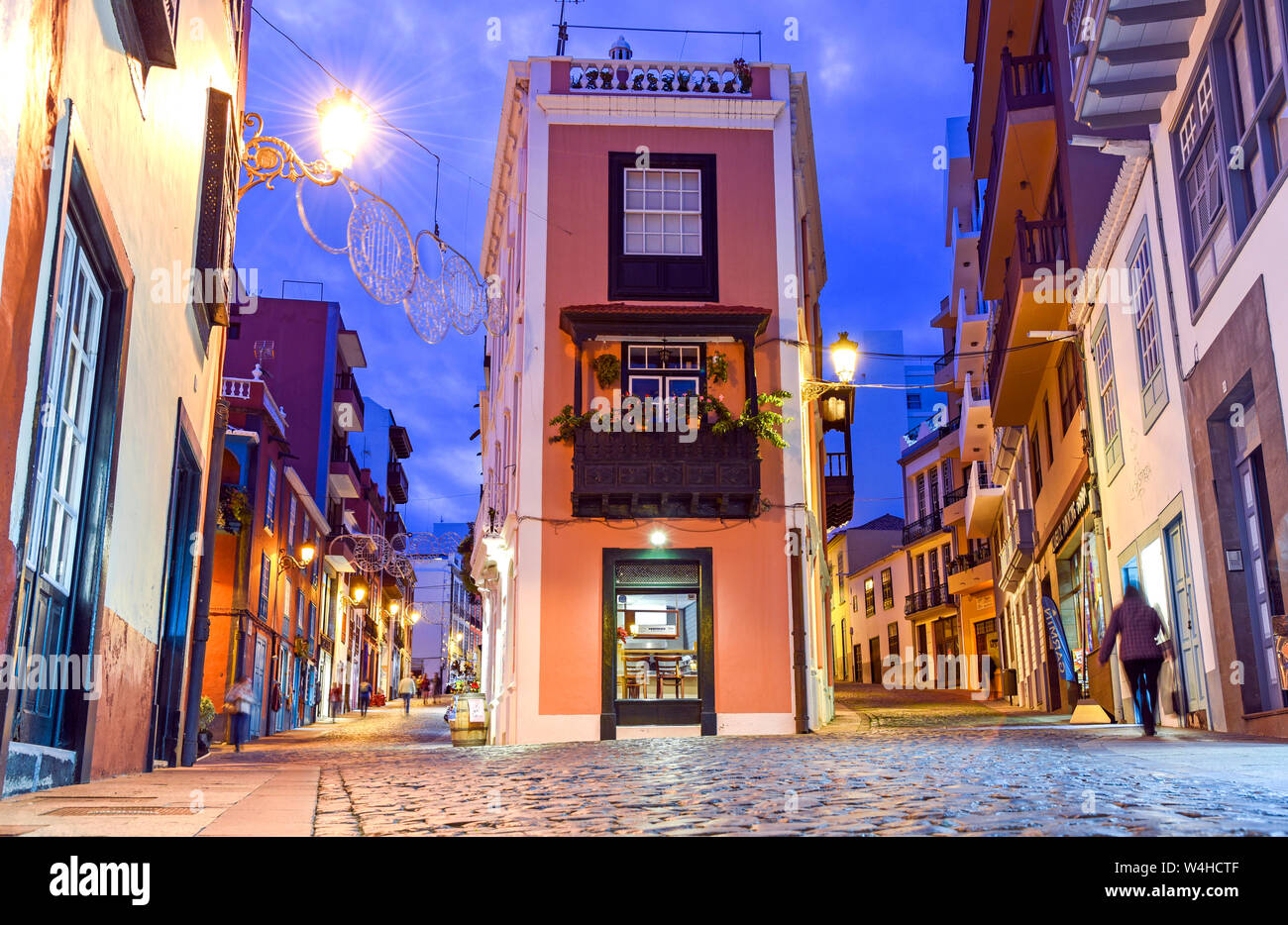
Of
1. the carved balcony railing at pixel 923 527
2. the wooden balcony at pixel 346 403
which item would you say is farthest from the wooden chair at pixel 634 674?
the carved balcony railing at pixel 923 527

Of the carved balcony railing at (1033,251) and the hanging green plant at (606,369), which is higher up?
the carved balcony railing at (1033,251)

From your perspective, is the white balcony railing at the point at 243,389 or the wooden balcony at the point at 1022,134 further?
the white balcony railing at the point at 243,389

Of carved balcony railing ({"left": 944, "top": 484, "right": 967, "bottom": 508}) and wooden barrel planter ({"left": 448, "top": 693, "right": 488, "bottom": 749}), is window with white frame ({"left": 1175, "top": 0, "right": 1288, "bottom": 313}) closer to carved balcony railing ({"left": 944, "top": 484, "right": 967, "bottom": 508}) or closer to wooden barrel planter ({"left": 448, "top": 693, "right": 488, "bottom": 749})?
wooden barrel planter ({"left": 448, "top": 693, "right": 488, "bottom": 749})

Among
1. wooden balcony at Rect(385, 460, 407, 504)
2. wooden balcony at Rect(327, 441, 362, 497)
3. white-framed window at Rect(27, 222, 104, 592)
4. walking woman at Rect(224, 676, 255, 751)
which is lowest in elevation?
walking woman at Rect(224, 676, 255, 751)

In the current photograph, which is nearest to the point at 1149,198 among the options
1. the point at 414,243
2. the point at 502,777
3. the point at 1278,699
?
the point at 1278,699

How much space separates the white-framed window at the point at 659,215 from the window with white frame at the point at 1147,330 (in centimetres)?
809

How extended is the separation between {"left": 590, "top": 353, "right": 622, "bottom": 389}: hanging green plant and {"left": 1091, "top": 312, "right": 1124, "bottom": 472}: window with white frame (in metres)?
7.62

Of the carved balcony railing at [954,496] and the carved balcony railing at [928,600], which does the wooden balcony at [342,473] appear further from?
the carved balcony railing at [928,600]

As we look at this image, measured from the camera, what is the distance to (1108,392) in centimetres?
1684

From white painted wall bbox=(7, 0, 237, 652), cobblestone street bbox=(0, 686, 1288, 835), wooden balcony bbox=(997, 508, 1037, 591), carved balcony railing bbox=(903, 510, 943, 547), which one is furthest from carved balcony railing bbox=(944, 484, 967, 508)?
white painted wall bbox=(7, 0, 237, 652)

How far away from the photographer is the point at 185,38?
8664 millimetres

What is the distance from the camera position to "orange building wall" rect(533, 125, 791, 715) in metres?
18.8

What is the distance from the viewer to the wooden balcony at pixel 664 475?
18969 millimetres

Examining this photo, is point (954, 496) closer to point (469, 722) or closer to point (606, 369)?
point (606, 369)
